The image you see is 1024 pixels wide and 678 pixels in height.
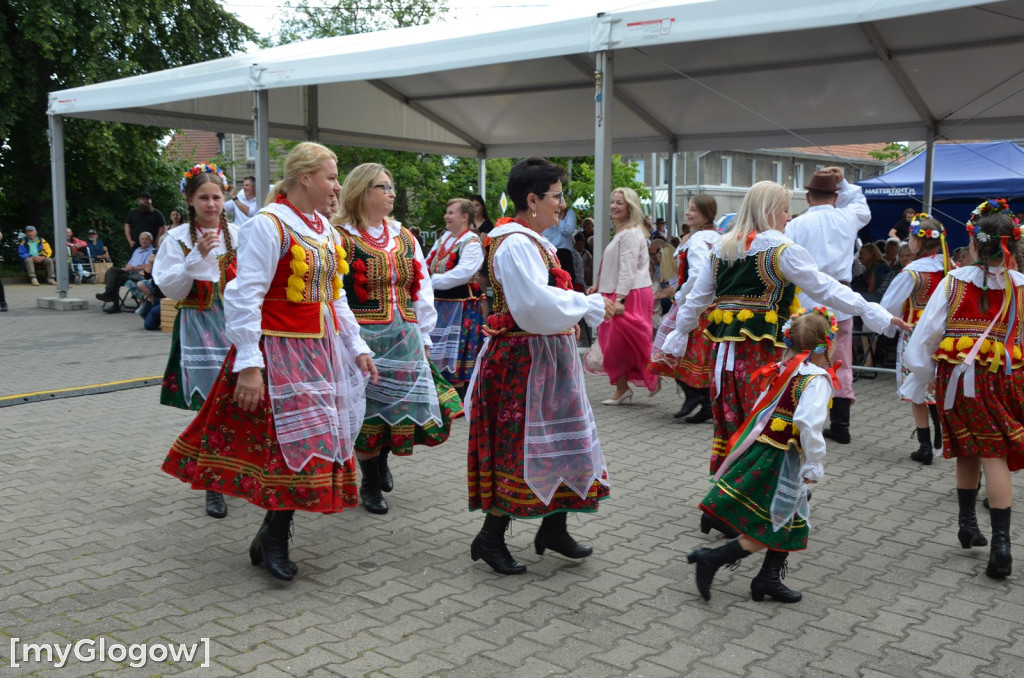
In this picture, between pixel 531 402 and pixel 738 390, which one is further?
pixel 738 390

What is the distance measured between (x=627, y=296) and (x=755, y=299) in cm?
329

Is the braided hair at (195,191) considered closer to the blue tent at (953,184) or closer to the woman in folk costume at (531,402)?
the woman in folk costume at (531,402)

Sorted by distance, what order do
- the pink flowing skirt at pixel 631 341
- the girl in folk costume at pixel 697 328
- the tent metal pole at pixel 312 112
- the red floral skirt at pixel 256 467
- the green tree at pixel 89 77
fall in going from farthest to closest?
the green tree at pixel 89 77 → the tent metal pole at pixel 312 112 → the pink flowing skirt at pixel 631 341 → the girl in folk costume at pixel 697 328 → the red floral skirt at pixel 256 467

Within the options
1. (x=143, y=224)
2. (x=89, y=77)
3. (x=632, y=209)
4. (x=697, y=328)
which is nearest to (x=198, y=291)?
(x=697, y=328)

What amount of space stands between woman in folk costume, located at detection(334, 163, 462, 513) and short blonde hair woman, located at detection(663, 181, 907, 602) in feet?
4.66

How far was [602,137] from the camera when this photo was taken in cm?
840

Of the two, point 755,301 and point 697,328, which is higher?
point 755,301

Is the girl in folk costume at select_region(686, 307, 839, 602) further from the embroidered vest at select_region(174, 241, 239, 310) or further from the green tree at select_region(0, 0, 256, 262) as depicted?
the green tree at select_region(0, 0, 256, 262)

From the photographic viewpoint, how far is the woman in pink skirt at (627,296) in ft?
24.8

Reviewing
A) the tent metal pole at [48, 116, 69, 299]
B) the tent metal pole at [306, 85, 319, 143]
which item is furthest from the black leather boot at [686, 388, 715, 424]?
the tent metal pole at [48, 116, 69, 299]

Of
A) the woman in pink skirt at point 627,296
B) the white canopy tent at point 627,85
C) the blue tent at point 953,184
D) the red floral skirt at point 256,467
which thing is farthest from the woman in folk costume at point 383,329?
the blue tent at point 953,184

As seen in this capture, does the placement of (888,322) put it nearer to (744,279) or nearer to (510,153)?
(744,279)

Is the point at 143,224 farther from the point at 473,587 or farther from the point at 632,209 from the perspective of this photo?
the point at 473,587

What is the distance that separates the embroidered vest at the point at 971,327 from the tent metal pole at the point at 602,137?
413 centimetres
